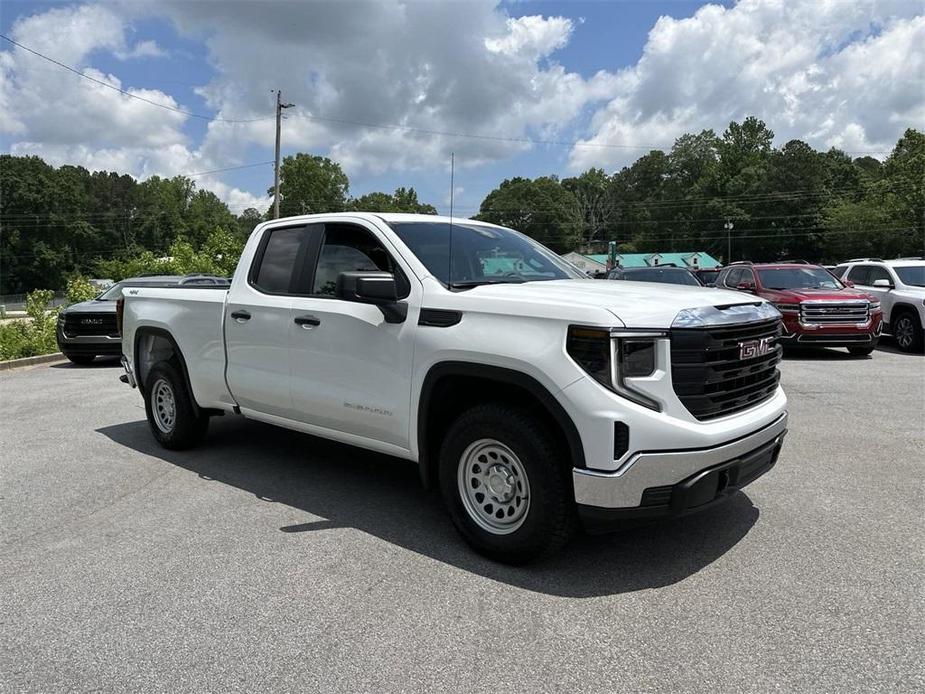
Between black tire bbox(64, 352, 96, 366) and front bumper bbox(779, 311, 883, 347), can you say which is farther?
black tire bbox(64, 352, 96, 366)

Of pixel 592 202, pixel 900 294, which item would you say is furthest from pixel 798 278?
pixel 592 202

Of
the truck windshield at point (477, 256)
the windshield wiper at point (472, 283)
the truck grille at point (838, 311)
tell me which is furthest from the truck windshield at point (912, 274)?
the windshield wiper at point (472, 283)

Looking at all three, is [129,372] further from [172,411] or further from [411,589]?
[411,589]

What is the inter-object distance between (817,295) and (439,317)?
10746 millimetres

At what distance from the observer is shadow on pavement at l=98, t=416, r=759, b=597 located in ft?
12.0

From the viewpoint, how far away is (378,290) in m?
3.96

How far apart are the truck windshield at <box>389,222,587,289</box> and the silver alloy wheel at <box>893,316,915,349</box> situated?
1158cm

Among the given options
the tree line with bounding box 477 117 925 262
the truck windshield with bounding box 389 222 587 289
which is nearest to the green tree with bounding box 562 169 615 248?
the tree line with bounding box 477 117 925 262

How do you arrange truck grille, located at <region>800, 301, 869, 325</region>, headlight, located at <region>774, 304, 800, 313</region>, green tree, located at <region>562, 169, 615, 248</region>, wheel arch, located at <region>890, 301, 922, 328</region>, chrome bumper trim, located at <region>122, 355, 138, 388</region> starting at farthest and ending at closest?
green tree, located at <region>562, 169, 615, 248</region> → wheel arch, located at <region>890, 301, 922, 328</region> → headlight, located at <region>774, 304, 800, 313</region> → truck grille, located at <region>800, 301, 869, 325</region> → chrome bumper trim, located at <region>122, 355, 138, 388</region>

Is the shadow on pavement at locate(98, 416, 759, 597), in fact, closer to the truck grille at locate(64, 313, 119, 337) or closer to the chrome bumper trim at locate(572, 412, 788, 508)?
the chrome bumper trim at locate(572, 412, 788, 508)

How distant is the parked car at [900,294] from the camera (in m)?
13.4

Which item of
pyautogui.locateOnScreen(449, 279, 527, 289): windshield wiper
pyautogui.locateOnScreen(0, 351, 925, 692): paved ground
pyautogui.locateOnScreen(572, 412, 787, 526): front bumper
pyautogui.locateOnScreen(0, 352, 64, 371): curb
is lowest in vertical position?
pyautogui.locateOnScreen(0, 351, 925, 692): paved ground

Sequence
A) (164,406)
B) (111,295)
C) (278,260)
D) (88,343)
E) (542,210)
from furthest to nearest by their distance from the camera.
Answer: (542,210) → (111,295) → (88,343) → (164,406) → (278,260)

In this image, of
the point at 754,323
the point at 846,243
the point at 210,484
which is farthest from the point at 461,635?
the point at 846,243
